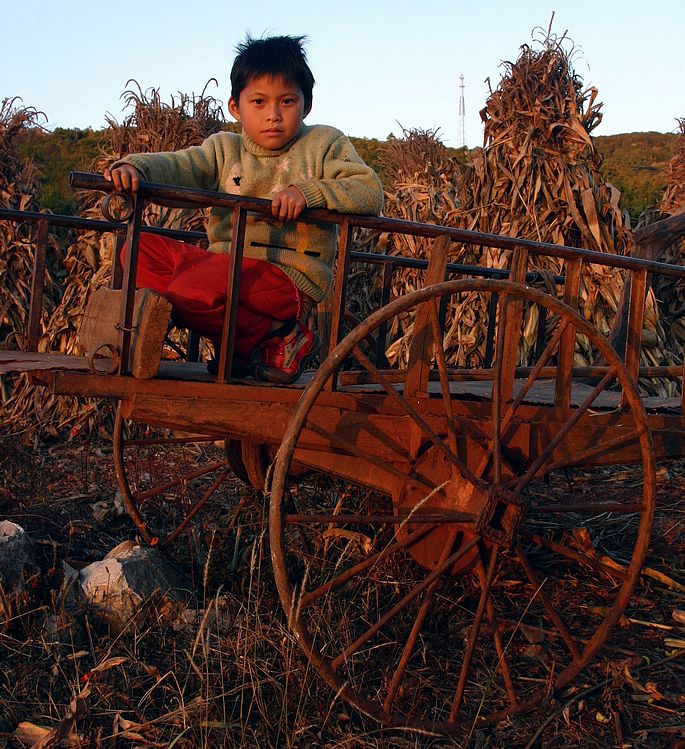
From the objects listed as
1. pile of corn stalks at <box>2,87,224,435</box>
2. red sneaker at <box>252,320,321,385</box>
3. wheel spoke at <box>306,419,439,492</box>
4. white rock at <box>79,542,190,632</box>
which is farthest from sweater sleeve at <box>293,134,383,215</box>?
pile of corn stalks at <box>2,87,224,435</box>

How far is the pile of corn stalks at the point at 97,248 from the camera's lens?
6910mm

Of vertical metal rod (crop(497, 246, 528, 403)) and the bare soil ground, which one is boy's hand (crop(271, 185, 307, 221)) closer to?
vertical metal rod (crop(497, 246, 528, 403))

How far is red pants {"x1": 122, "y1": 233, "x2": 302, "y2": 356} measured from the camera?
2.95 metres

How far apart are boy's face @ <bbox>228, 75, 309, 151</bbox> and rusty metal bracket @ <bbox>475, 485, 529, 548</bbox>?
1603 millimetres

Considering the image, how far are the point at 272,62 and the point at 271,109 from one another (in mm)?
173

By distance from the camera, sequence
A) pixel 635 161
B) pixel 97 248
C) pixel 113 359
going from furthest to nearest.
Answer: pixel 635 161, pixel 97 248, pixel 113 359

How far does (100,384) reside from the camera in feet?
8.95

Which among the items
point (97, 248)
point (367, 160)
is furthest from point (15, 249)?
point (367, 160)

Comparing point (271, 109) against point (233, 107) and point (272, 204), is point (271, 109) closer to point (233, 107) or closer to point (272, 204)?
point (233, 107)

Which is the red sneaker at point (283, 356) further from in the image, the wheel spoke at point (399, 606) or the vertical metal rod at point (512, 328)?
the wheel spoke at point (399, 606)

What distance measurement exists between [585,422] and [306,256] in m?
1.26

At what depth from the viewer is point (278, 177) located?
3461mm

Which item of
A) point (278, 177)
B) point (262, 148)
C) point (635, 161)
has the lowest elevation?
point (278, 177)

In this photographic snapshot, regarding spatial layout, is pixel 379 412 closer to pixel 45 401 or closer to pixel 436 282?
pixel 436 282
